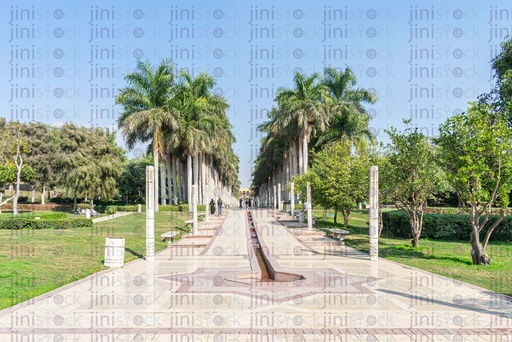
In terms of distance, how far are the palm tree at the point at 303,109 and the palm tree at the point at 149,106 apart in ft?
36.1

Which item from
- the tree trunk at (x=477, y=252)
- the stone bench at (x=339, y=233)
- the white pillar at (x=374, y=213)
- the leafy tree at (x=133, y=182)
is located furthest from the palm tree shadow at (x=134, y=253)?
the leafy tree at (x=133, y=182)

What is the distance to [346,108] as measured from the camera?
41000mm

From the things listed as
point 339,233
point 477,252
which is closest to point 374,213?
point 477,252

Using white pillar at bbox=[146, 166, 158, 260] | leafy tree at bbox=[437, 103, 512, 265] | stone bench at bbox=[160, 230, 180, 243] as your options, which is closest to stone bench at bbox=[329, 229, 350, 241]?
leafy tree at bbox=[437, 103, 512, 265]

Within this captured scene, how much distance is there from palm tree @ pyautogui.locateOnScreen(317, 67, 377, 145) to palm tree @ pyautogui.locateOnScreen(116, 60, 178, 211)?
51.7 ft

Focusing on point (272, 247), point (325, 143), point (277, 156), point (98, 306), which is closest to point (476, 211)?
point (272, 247)

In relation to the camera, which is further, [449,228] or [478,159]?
[449,228]

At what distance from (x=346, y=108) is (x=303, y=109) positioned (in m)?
4.48

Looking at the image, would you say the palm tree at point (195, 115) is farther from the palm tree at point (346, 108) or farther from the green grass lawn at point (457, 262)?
the green grass lawn at point (457, 262)

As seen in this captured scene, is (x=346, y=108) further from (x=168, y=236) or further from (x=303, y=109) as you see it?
(x=168, y=236)

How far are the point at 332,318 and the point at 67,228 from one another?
2025 centimetres

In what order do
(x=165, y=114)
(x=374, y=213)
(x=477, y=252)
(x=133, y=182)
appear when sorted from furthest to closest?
(x=133, y=182) < (x=165, y=114) < (x=374, y=213) < (x=477, y=252)

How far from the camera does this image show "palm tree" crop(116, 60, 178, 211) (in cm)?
3831

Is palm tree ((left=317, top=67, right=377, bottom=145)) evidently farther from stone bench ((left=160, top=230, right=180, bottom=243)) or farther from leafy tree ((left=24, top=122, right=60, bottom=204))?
leafy tree ((left=24, top=122, right=60, bottom=204))
